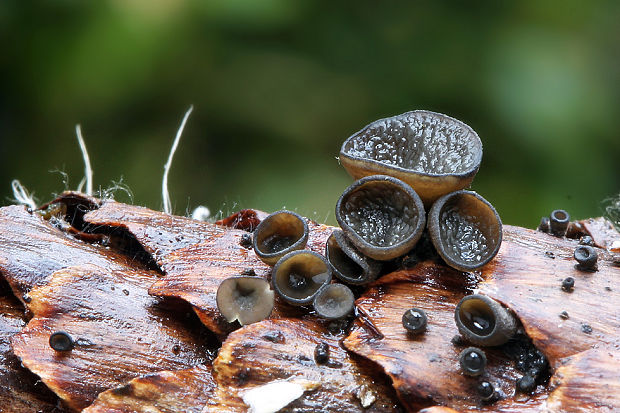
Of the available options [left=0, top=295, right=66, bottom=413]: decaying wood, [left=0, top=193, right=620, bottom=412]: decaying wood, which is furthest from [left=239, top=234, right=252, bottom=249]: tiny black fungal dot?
[left=0, top=295, right=66, bottom=413]: decaying wood

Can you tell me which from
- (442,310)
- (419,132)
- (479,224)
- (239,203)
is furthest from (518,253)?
(239,203)

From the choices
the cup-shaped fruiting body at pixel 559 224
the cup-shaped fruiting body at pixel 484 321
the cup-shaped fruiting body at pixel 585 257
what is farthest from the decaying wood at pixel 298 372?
the cup-shaped fruiting body at pixel 559 224

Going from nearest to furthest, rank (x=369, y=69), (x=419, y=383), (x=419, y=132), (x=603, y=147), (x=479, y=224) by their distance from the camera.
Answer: (x=419, y=383), (x=479, y=224), (x=419, y=132), (x=603, y=147), (x=369, y=69)

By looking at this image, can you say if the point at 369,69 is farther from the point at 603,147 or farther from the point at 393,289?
the point at 393,289

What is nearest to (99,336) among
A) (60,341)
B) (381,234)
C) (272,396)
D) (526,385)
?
(60,341)

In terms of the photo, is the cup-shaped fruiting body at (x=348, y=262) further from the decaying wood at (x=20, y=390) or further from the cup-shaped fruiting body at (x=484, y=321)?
the decaying wood at (x=20, y=390)

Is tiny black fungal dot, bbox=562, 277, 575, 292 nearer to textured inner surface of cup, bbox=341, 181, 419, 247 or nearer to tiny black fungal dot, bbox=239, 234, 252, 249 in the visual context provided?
textured inner surface of cup, bbox=341, 181, 419, 247
